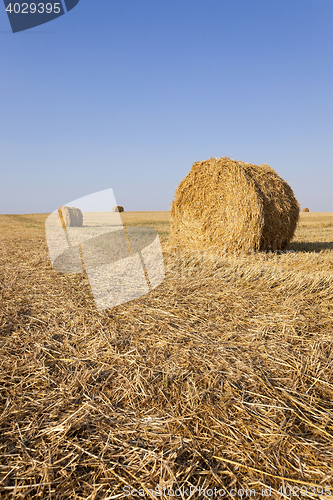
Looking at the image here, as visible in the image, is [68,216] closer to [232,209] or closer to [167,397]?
[232,209]

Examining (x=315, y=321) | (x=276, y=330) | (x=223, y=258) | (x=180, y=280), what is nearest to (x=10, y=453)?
(x=276, y=330)

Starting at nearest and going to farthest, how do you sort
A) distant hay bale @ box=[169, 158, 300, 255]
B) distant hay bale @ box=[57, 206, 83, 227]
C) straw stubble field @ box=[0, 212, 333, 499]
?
straw stubble field @ box=[0, 212, 333, 499], distant hay bale @ box=[169, 158, 300, 255], distant hay bale @ box=[57, 206, 83, 227]

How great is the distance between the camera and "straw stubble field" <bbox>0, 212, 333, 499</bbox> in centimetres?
154

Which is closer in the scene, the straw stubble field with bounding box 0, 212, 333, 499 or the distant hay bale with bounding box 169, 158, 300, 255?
the straw stubble field with bounding box 0, 212, 333, 499

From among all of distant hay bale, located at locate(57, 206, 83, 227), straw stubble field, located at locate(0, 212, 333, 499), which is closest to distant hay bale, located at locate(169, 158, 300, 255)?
straw stubble field, located at locate(0, 212, 333, 499)

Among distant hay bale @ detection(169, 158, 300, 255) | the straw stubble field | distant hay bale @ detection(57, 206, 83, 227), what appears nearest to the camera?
the straw stubble field

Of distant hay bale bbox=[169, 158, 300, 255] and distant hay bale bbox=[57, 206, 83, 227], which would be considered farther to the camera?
distant hay bale bbox=[57, 206, 83, 227]

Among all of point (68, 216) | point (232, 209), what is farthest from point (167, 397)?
point (68, 216)

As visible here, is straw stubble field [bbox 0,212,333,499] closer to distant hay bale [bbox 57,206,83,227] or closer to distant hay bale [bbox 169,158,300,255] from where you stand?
distant hay bale [bbox 169,158,300,255]

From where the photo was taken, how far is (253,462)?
160cm

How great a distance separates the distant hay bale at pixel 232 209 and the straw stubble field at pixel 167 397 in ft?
9.02

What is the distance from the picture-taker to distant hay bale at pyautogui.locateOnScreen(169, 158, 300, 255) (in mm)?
6504

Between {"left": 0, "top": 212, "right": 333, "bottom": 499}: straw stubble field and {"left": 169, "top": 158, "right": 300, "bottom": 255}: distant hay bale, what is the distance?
9.02 feet

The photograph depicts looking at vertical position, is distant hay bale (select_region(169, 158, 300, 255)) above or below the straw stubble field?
above
